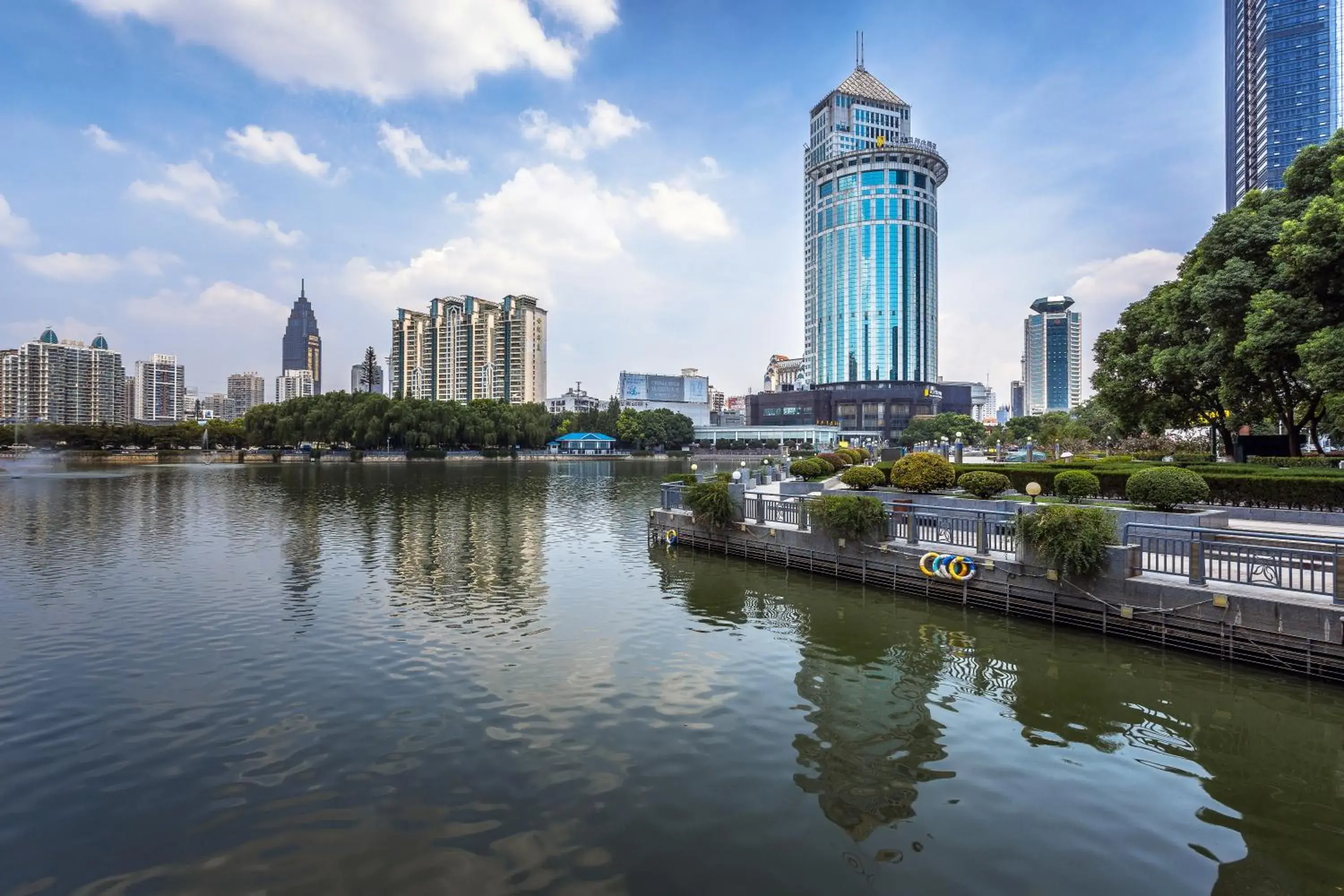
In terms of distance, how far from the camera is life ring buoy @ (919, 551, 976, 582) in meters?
16.3

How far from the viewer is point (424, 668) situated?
39.7 feet

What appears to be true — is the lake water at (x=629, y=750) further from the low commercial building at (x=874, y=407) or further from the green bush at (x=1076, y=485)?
the low commercial building at (x=874, y=407)

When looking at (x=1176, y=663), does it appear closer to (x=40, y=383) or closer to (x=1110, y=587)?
(x=1110, y=587)

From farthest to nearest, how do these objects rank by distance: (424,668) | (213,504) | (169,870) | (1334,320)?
(213,504), (1334,320), (424,668), (169,870)

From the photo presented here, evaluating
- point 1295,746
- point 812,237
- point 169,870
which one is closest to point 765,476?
point 1295,746

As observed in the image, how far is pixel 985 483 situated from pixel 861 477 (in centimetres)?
537

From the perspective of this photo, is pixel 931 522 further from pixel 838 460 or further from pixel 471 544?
pixel 838 460

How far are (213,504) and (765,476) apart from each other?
32883mm

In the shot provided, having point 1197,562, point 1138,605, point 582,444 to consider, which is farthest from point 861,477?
Answer: point 582,444

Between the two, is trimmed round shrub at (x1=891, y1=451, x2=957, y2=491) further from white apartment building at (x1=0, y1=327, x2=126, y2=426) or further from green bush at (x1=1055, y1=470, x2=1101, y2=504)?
white apartment building at (x1=0, y1=327, x2=126, y2=426)

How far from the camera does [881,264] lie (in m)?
175

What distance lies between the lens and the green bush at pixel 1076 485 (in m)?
22.3

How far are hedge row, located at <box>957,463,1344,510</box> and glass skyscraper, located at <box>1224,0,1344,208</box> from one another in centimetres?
12778

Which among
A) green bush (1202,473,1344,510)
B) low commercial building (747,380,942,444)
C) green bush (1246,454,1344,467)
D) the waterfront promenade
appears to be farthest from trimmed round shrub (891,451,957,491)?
low commercial building (747,380,942,444)
